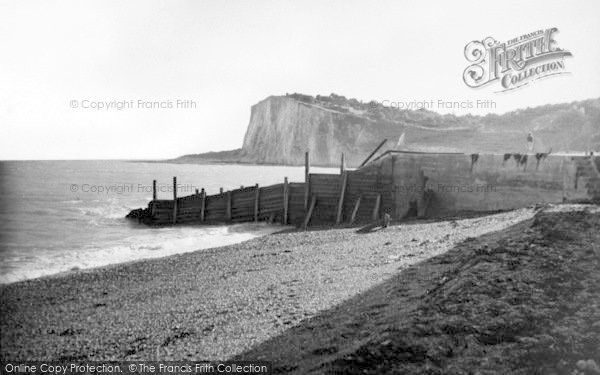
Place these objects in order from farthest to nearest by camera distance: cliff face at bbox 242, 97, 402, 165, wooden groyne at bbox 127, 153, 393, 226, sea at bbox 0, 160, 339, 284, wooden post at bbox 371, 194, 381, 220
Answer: cliff face at bbox 242, 97, 402, 165, wooden groyne at bbox 127, 153, 393, 226, wooden post at bbox 371, 194, 381, 220, sea at bbox 0, 160, 339, 284

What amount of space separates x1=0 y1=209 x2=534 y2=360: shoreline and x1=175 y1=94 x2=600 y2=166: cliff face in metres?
54.3

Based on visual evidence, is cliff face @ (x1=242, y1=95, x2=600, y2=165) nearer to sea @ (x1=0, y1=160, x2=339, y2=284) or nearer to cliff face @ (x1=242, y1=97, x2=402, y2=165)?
cliff face @ (x1=242, y1=97, x2=402, y2=165)

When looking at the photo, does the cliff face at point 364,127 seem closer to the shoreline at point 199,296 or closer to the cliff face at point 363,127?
the cliff face at point 363,127

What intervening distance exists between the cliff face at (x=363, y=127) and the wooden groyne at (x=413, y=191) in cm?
4655

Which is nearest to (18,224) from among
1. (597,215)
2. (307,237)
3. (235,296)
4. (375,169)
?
(307,237)

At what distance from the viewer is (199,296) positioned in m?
8.41

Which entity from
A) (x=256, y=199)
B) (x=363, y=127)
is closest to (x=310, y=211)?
(x=256, y=199)

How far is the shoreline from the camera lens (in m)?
6.19

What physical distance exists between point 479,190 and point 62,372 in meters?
14.5

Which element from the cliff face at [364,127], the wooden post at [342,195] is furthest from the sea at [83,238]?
the cliff face at [364,127]

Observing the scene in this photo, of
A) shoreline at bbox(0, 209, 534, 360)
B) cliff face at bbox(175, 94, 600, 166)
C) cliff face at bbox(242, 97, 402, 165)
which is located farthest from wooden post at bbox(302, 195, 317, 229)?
cliff face at bbox(242, 97, 402, 165)

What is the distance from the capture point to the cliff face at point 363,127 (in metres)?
69.1

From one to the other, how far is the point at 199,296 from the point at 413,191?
1150cm

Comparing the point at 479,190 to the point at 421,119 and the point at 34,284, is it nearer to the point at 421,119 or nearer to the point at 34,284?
the point at 34,284
